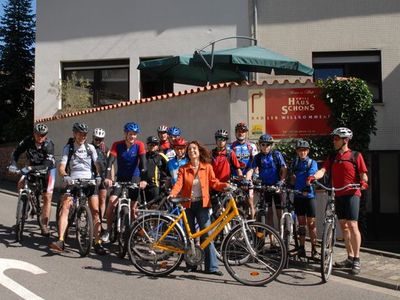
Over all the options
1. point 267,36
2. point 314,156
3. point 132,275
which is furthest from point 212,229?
point 267,36

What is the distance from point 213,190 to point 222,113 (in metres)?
3.43

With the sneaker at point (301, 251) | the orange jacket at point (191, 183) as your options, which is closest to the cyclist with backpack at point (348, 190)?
the sneaker at point (301, 251)

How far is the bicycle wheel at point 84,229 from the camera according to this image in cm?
724

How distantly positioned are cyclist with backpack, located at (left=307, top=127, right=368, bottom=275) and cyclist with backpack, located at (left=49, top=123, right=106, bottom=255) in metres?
3.20

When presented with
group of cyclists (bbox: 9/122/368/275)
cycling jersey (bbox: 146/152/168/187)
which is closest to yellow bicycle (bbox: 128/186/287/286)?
group of cyclists (bbox: 9/122/368/275)

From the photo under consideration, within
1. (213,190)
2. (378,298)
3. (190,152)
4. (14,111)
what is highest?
(14,111)

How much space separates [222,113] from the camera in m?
10.2

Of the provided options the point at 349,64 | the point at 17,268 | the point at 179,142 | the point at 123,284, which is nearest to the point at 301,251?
the point at 179,142

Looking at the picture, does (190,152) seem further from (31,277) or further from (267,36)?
(267,36)

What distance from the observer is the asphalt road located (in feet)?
18.7

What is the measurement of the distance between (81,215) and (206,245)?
212 centimetres

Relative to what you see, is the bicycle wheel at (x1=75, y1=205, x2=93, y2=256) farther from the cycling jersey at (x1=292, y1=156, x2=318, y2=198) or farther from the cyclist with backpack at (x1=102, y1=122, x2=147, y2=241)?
the cycling jersey at (x1=292, y1=156, x2=318, y2=198)

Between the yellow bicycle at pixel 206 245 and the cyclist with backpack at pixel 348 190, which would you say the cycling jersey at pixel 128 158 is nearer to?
the yellow bicycle at pixel 206 245

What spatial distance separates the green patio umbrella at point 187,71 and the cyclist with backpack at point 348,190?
5148mm
